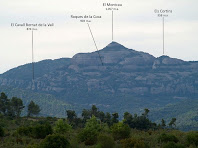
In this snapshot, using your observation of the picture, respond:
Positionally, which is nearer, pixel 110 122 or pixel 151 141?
pixel 151 141

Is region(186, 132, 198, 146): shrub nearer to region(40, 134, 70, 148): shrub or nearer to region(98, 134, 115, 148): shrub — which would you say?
region(98, 134, 115, 148): shrub

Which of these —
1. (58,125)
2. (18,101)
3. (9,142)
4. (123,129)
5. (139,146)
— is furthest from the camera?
(18,101)

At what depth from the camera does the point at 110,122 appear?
95.7m

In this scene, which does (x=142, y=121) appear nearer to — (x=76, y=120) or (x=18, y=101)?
(x=76, y=120)

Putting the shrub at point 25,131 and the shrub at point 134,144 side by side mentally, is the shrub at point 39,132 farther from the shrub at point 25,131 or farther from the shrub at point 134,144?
the shrub at point 134,144

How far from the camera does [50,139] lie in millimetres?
44500

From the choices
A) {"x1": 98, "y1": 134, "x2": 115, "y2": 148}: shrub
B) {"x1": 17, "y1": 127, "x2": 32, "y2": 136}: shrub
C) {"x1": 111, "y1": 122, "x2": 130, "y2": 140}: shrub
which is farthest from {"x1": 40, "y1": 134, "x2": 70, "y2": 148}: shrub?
{"x1": 17, "y1": 127, "x2": 32, "y2": 136}: shrub

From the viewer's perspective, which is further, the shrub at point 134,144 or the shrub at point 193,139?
the shrub at point 193,139


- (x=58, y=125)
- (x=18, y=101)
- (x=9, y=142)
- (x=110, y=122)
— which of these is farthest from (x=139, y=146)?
(x=18, y=101)

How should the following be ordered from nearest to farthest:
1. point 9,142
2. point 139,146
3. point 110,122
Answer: point 139,146
point 9,142
point 110,122

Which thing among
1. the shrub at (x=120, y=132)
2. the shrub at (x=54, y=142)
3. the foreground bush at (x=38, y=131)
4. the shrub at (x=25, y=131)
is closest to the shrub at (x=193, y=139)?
the shrub at (x=120, y=132)

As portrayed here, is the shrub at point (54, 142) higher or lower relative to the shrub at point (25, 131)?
higher

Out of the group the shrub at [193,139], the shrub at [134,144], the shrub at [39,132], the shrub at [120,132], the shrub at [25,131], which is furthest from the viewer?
the shrub at [25,131]

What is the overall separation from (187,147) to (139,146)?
5742mm
